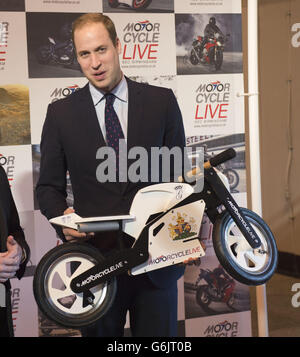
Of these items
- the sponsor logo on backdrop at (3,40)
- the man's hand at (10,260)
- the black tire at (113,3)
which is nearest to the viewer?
the man's hand at (10,260)

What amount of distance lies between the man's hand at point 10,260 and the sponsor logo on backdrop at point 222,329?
50.5 inches

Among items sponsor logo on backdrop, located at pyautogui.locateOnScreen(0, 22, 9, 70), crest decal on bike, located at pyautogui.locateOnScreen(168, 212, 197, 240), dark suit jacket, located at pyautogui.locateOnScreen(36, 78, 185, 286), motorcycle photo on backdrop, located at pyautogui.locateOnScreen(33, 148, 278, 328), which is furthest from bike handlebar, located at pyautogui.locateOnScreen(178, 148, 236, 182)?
sponsor logo on backdrop, located at pyautogui.locateOnScreen(0, 22, 9, 70)

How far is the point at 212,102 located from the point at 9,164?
106 centimetres

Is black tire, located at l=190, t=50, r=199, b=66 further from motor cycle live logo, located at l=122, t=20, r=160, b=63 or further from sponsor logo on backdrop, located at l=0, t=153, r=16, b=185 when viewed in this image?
sponsor logo on backdrop, located at l=0, t=153, r=16, b=185

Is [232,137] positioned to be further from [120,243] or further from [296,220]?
[296,220]

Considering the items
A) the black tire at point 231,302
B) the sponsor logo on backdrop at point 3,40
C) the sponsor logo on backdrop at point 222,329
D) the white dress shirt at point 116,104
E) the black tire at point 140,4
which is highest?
the black tire at point 140,4

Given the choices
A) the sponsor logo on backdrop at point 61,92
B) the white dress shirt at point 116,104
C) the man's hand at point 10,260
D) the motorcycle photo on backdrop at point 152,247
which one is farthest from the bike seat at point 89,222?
the sponsor logo on backdrop at point 61,92

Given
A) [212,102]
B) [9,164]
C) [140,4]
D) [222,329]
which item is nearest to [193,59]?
[212,102]

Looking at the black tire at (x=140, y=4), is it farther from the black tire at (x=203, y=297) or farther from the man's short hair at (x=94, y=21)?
the black tire at (x=203, y=297)

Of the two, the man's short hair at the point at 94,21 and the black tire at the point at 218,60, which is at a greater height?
the man's short hair at the point at 94,21

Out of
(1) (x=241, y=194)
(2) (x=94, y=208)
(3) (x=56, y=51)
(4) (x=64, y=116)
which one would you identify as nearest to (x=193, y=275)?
(1) (x=241, y=194)

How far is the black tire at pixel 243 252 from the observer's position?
1904 millimetres

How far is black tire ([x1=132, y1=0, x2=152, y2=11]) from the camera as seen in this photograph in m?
2.44

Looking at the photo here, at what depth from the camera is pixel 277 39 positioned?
4.81m
